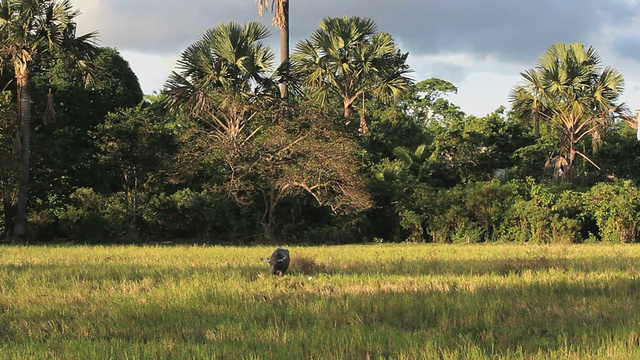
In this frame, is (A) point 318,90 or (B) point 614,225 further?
(A) point 318,90

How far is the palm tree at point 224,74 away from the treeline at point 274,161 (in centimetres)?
5

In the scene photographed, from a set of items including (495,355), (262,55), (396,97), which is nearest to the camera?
(495,355)

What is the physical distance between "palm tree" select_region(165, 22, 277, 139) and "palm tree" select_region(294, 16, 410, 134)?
3.99 metres

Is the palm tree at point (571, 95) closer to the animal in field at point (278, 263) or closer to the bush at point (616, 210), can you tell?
the bush at point (616, 210)

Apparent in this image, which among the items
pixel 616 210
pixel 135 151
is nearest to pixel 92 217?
pixel 135 151

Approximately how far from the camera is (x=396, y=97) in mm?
22984

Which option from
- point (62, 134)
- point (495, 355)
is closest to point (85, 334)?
point (495, 355)

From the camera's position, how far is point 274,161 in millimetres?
18484

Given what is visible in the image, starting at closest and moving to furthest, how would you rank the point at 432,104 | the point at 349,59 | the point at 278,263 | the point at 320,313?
1. the point at 320,313
2. the point at 278,263
3. the point at 349,59
4. the point at 432,104

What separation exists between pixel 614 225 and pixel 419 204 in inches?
283

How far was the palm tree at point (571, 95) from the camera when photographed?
72.8 feet

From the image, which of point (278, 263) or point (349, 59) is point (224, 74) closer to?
point (349, 59)

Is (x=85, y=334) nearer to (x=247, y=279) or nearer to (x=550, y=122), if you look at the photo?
(x=247, y=279)

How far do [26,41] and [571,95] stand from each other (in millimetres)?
20563
